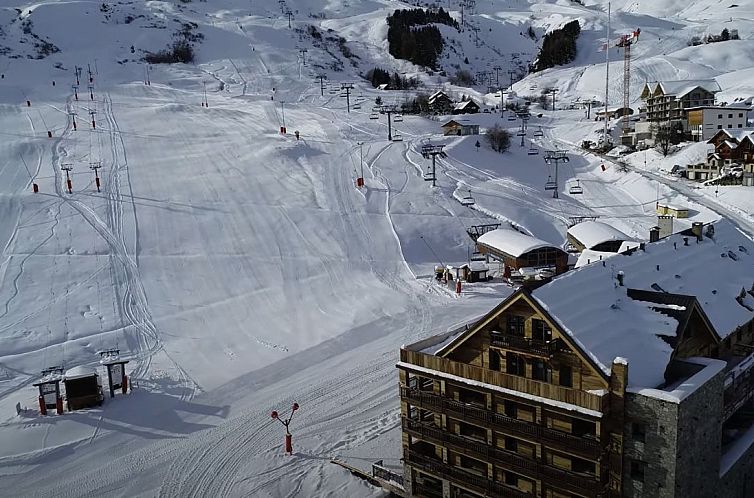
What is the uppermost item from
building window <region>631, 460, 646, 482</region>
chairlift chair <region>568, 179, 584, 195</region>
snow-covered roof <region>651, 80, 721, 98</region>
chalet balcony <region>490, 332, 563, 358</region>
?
snow-covered roof <region>651, 80, 721, 98</region>

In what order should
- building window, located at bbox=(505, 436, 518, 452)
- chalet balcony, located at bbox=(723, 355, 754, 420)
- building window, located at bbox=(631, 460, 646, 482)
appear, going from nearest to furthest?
building window, located at bbox=(631, 460, 646, 482) < building window, located at bbox=(505, 436, 518, 452) < chalet balcony, located at bbox=(723, 355, 754, 420)

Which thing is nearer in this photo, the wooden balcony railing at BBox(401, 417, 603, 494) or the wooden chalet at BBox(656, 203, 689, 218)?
the wooden balcony railing at BBox(401, 417, 603, 494)

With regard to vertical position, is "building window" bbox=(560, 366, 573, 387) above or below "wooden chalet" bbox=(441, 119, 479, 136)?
below

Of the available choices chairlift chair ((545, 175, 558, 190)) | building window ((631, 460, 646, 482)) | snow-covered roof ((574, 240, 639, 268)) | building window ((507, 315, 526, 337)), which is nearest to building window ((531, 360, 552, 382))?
building window ((507, 315, 526, 337))

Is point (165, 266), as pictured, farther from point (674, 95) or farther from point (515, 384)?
point (674, 95)

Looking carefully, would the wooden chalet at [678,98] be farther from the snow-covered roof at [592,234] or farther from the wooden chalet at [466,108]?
the snow-covered roof at [592,234]

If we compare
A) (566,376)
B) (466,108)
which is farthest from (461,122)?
(566,376)

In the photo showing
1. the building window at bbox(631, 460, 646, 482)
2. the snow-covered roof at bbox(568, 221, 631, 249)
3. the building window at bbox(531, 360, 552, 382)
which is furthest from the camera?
the snow-covered roof at bbox(568, 221, 631, 249)

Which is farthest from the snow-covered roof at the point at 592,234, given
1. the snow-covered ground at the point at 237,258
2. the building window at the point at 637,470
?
the building window at the point at 637,470

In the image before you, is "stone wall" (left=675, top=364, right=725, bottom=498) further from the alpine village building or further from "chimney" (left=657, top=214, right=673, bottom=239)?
"chimney" (left=657, top=214, right=673, bottom=239)
